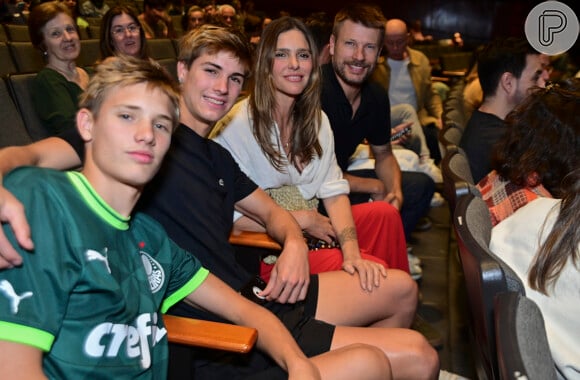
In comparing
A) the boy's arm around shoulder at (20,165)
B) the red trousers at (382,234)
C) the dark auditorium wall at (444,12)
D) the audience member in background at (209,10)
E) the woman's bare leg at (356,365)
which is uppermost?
the boy's arm around shoulder at (20,165)

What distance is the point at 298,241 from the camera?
1.77 m

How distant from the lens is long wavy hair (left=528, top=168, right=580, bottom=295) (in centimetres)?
120

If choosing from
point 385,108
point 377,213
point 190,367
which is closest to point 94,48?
point 385,108

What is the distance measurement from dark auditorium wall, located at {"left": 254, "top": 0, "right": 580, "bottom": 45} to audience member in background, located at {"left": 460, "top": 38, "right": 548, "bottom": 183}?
33.7 feet

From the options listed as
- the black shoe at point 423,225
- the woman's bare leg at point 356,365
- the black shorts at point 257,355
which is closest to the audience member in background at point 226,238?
the black shorts at point 257,355

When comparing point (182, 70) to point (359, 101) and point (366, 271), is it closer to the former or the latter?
point (366, 271)

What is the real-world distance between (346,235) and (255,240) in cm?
32

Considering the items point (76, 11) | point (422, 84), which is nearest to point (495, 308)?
point (422, 84)

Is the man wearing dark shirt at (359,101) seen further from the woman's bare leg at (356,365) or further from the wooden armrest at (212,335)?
the wooden armrest at (212,335)

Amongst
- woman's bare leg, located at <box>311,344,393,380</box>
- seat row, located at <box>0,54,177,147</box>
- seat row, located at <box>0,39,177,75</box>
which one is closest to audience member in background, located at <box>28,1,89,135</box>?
seat row, located at <box>0,54,177,147</box>

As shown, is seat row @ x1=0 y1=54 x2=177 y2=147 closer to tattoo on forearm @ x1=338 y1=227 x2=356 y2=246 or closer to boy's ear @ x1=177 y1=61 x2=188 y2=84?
boy's ear @ x1=177 y1=61 x2=188 y2=84

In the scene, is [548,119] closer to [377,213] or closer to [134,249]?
[377,213]

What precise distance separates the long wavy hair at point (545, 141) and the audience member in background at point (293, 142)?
545mm

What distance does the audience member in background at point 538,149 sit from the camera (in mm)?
1627
